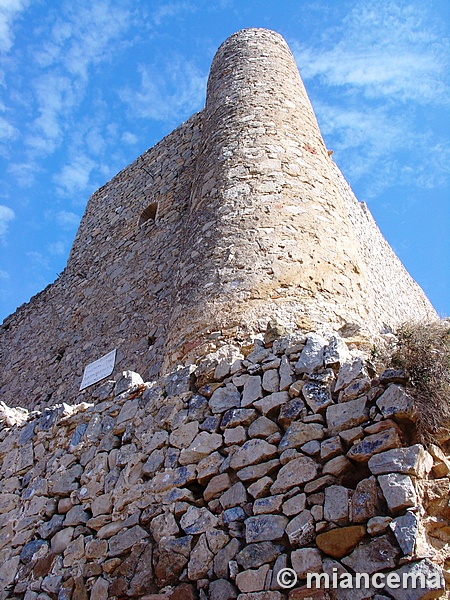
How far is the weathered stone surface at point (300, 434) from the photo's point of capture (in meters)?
2.73

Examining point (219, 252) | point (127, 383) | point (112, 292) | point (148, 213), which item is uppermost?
point (148, 213)

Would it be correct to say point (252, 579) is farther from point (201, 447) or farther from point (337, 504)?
point (201, 447)

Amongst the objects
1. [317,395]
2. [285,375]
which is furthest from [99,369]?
[317,395]

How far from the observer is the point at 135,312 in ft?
22.6

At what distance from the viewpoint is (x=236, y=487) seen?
281cm

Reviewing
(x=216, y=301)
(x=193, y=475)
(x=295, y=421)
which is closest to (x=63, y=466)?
(x=193, y=475)

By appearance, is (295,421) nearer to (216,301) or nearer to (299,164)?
(216,301)

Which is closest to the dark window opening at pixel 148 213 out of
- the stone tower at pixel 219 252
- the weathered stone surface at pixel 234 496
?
the stone tower at pixel 219 252

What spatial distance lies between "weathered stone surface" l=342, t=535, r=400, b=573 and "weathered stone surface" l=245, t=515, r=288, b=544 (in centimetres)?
35

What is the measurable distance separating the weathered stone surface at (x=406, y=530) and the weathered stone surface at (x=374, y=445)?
31 cm

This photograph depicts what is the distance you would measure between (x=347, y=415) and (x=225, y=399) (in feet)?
2.61

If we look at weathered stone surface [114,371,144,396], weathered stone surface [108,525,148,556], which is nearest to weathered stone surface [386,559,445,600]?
weathered stone surface [108,525,148,556]

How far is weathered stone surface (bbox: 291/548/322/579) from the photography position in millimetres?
2297

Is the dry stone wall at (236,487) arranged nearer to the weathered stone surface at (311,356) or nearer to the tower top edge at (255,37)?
the weathered stone surface at (311,356)
